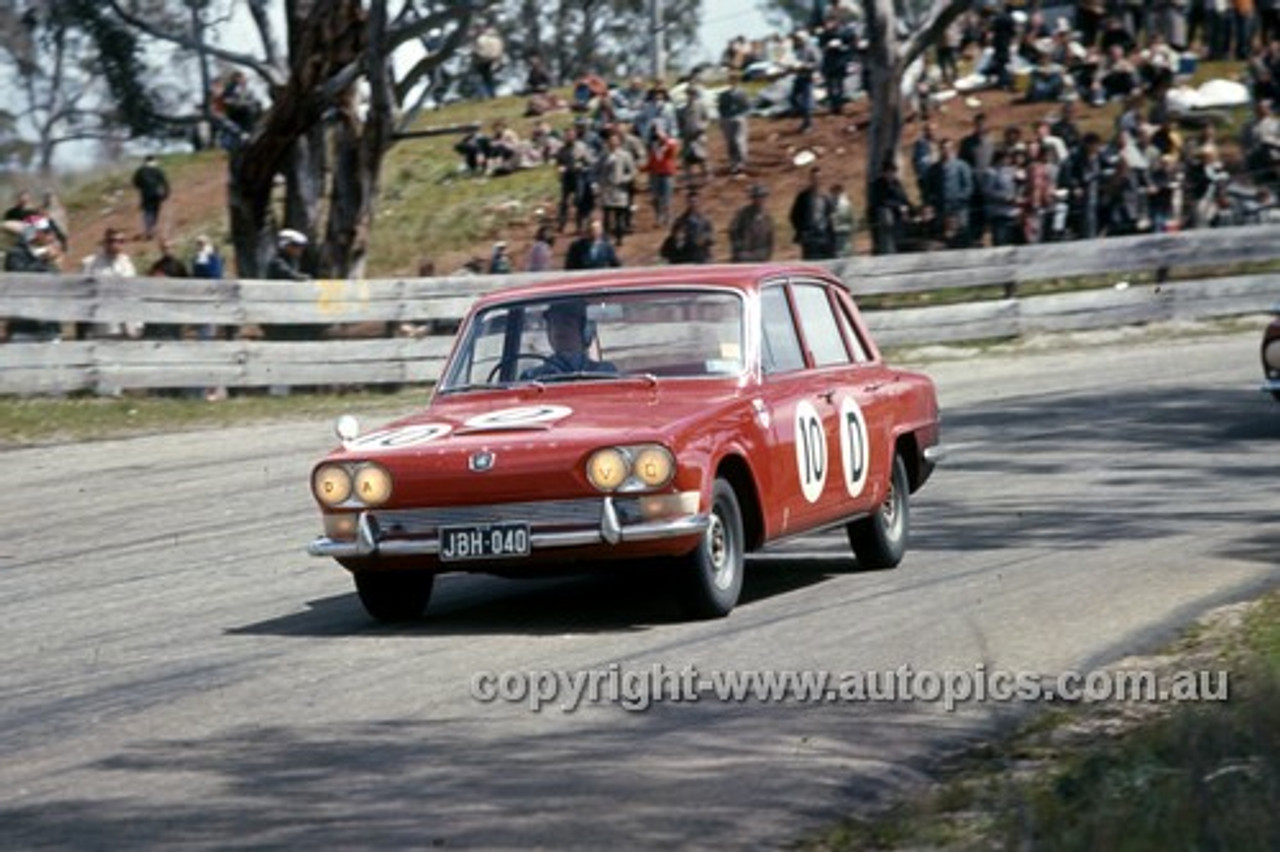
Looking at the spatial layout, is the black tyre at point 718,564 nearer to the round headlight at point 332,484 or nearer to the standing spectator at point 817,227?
the round headlight at point 332,484

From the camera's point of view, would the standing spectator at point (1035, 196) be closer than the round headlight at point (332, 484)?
No

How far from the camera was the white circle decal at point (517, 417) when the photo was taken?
9.52 m

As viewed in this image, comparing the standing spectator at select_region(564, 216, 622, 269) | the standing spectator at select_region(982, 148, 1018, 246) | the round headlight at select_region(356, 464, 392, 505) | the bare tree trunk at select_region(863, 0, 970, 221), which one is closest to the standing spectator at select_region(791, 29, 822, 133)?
the bare tree trunk at select_region(863, 0, 970, 221)

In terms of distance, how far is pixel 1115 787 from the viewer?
6.26 meters

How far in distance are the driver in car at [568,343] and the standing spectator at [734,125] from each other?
31.0 m

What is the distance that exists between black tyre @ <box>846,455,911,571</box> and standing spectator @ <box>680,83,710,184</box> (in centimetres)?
2911

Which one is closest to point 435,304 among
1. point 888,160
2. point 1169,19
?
point 888,160

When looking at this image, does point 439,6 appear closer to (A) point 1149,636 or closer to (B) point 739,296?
(B) point 739,296

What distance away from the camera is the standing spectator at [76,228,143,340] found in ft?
72.8

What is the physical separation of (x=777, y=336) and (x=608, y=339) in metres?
0.80

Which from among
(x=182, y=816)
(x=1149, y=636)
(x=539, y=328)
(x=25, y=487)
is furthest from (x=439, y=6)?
(x=182, y=816)

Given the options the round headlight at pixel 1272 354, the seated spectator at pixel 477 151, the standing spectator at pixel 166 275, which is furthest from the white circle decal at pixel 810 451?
the seated spectator at pixel 477 151

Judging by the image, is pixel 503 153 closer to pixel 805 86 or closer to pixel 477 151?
pixel 477 151

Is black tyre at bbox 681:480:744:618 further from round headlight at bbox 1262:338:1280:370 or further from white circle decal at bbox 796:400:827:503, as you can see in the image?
round headlight at bbox 1262:338:1280:370
